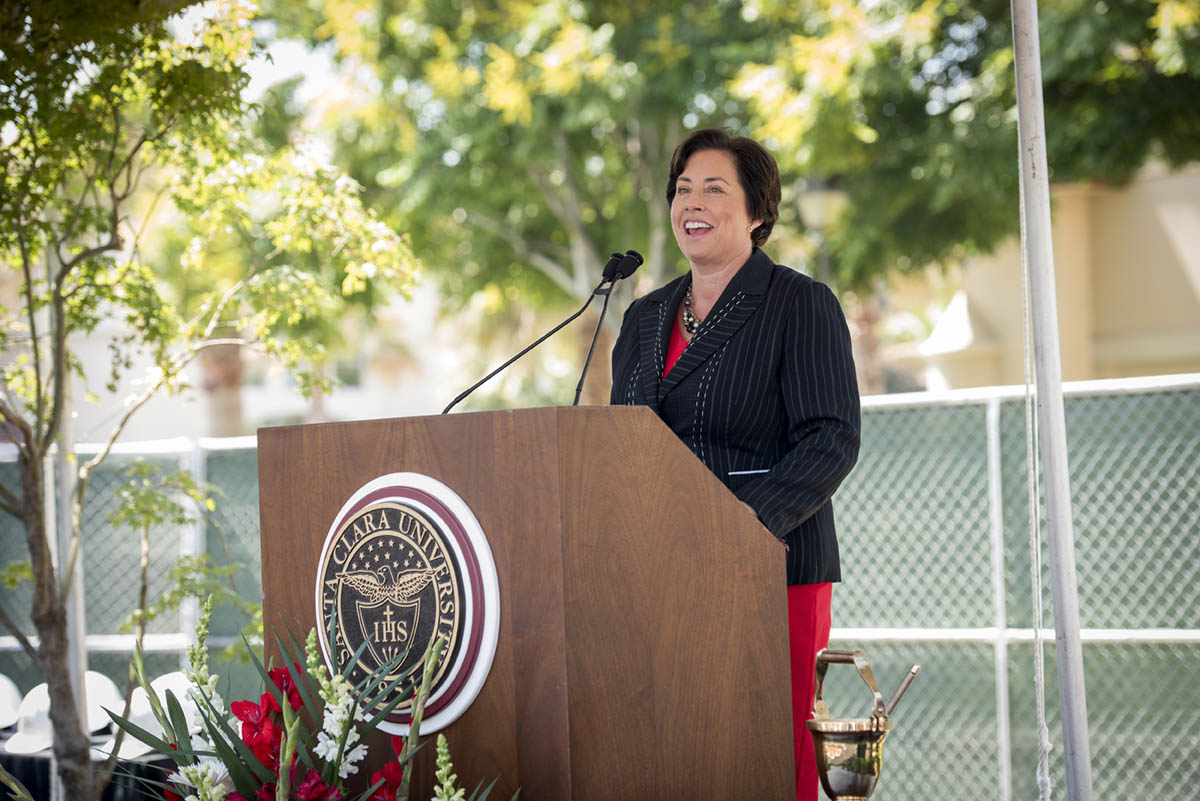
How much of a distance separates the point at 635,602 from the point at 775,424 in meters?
0.70

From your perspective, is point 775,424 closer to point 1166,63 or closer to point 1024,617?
point 1024,617

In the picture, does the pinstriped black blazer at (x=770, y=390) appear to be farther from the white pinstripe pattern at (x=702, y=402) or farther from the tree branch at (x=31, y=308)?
the tree branch at (x=31, y=308)

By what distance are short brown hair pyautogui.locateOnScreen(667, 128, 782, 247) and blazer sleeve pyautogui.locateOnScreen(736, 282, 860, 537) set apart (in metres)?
0.28

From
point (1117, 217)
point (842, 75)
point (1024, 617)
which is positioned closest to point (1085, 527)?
point (1024, 617)

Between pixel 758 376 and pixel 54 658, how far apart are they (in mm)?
2697

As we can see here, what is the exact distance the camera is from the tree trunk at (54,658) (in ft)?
12.7

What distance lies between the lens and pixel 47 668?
12.8ft

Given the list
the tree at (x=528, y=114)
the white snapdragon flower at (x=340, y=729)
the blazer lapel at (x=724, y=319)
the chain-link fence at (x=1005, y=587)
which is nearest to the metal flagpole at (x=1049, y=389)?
the blazer lapel at (x=724, y=319)

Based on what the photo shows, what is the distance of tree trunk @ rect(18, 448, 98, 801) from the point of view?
386cm

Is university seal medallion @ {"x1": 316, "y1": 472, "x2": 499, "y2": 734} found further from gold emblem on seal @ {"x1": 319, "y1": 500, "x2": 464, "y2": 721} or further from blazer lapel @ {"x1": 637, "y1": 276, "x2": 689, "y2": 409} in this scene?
blazer lapel @ {"x1": 637, "y1": 276, "x2": 689, "y2": 409}

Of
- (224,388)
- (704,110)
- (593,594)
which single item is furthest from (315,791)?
(224,388)

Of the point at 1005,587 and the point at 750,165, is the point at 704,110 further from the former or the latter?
the point at 750,165

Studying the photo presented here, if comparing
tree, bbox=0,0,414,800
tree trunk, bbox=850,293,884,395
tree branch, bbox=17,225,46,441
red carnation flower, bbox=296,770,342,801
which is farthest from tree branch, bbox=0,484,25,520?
tree trunk, bbox=850,293,884,395

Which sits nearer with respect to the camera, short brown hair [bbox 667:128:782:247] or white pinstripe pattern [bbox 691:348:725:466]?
white pinstripe pattern [bbox 691:348:725:466]
